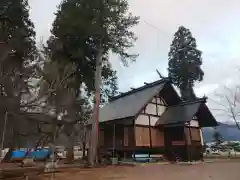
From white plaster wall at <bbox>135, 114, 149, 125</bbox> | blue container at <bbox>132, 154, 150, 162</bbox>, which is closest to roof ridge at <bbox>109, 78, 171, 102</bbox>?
white plaster wall at <bbox>135, 114, 149, 125</bbox>

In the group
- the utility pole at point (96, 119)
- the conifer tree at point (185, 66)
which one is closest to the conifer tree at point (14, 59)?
the utility pole at point (96, 119)

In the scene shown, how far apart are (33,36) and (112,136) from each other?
9252 millimetres

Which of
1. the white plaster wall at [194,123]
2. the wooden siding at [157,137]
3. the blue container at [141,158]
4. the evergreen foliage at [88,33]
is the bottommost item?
the blue container at [141,158]

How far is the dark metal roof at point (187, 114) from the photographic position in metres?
16.4

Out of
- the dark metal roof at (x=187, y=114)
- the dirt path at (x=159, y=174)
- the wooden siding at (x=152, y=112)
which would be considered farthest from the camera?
the wooden siding at (x=152, y=112)

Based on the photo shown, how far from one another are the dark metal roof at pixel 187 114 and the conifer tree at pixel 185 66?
629 centimetres

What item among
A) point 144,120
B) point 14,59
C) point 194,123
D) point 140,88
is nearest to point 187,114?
point 194,123

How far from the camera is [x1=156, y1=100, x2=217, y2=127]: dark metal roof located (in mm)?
16392

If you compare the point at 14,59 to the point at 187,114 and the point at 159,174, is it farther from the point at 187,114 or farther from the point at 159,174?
the point at 187,114

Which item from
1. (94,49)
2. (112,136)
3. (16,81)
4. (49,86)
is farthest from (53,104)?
(112,136)

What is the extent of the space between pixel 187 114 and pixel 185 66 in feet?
32.0

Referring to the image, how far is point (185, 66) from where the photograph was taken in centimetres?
2508

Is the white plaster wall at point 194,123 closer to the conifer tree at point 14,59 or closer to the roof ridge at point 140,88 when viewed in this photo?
the roof ridge at point 140,88

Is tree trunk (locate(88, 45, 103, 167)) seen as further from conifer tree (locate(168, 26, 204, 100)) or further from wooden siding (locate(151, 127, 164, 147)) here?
conifer tree (locate(168, 26, 204, 100))
